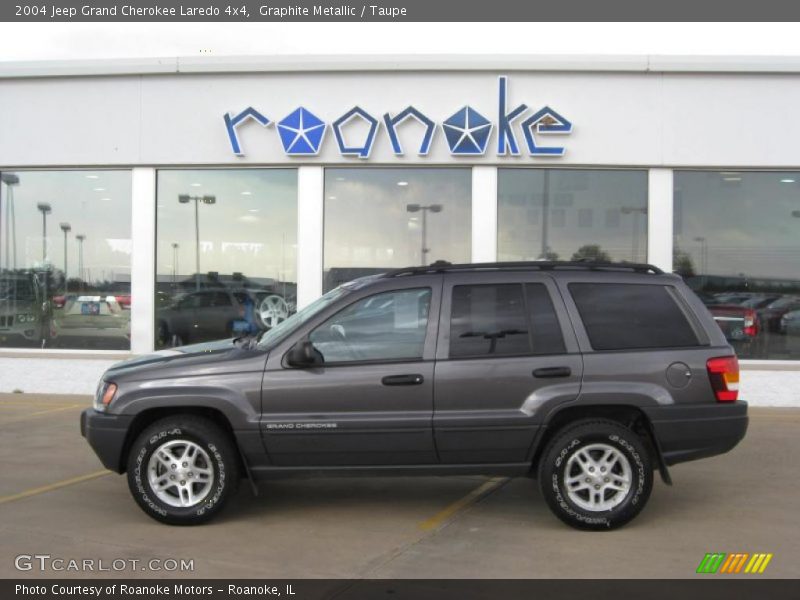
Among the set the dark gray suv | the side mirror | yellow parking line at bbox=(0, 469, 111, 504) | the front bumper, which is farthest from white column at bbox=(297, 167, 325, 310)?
the side mirror

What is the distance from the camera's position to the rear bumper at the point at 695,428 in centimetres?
599

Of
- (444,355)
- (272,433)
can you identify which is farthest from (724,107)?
(272,433)

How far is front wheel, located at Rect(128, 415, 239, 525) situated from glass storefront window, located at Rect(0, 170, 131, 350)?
7.86 metres

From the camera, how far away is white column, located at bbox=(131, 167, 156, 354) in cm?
1330

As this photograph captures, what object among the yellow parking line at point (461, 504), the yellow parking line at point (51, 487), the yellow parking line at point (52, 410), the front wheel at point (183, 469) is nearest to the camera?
the front wheel at point (183, 469)

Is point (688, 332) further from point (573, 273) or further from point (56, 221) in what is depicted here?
point (56, 221)

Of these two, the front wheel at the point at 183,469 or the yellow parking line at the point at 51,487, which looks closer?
the front wheel at the point at 183,469

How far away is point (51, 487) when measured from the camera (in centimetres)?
729

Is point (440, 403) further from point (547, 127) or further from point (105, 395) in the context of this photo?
point (547, 127)

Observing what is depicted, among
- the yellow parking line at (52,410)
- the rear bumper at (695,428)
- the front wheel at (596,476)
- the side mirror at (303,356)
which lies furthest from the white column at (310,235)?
the rear bumper at (695,428)

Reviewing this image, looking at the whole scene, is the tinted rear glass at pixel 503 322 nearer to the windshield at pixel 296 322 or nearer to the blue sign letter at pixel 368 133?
the windshield at pixel 296 322

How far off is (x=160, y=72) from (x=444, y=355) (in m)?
9.02

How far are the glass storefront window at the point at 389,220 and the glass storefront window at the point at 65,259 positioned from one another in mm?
3395

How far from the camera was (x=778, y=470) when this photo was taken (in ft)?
26.8
